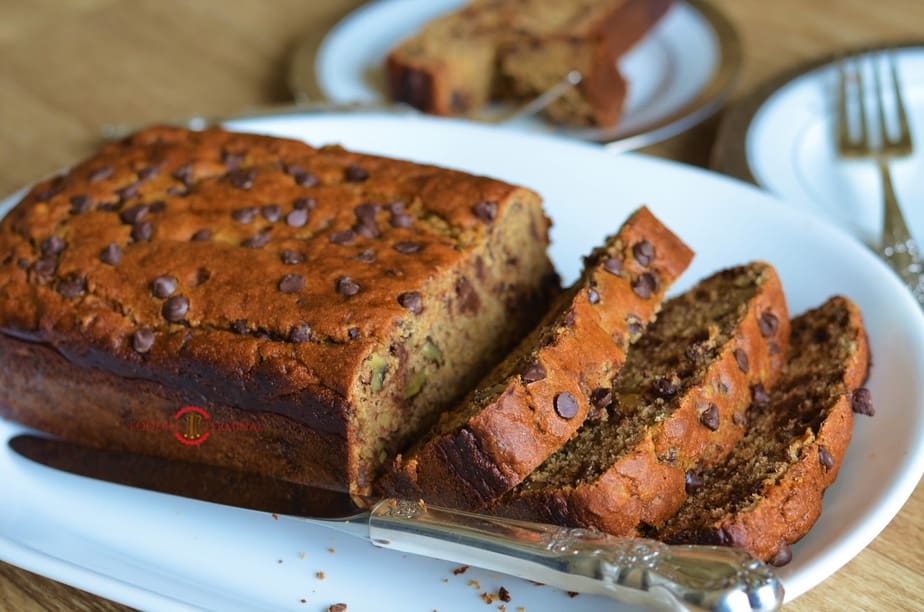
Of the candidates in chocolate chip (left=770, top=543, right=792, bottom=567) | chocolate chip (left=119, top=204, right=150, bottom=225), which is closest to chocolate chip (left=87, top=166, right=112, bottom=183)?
chocolate chip (left=119, top=204, right=150, bottom=225)

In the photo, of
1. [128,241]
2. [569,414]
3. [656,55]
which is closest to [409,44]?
[656,55]

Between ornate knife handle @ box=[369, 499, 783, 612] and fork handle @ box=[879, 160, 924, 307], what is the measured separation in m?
1.45

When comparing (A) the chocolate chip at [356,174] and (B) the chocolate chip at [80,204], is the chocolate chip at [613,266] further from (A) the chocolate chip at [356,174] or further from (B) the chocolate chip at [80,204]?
(B) the chocolate chip at [80,204]

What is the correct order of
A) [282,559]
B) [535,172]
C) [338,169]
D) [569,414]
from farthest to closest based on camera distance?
[535,172] < [338,169] < [282,559] < [569,414]

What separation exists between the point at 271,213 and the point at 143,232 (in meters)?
0.34

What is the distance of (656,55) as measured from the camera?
14.6 feet

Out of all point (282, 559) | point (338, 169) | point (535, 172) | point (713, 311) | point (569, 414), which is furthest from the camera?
point (535, 172)

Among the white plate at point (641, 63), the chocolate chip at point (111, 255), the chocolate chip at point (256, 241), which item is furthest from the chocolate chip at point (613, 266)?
the white plate at point (641, 63)

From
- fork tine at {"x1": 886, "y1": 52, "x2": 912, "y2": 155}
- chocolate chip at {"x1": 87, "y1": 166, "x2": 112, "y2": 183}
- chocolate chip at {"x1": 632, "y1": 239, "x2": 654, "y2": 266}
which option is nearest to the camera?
chocolate chip at {"x1": 632, "y1": 239, "x2": 654, "y2": 266}

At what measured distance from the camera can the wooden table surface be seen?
4.22 meters

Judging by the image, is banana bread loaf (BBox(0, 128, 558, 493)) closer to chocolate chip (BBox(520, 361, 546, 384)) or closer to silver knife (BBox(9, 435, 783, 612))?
silver knife (BBox(9, 435, 783, 612))

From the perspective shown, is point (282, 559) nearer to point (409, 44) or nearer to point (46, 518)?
point (46, 518)

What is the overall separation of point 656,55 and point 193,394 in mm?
2870

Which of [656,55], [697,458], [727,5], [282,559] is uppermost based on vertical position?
[727,5]
